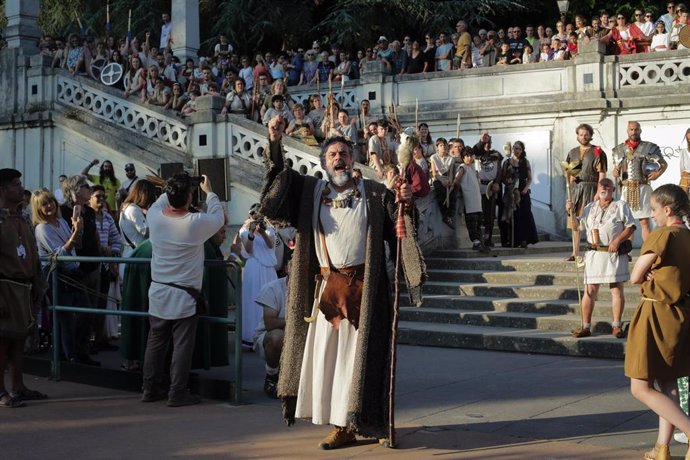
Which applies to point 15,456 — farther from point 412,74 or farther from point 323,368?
point 412,74

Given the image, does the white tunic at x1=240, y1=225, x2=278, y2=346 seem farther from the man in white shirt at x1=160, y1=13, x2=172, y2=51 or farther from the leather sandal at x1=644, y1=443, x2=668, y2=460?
the man in white shirt at x1=160, y1=13, x2=172, y2=51

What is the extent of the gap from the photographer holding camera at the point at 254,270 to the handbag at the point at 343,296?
4.37 meters

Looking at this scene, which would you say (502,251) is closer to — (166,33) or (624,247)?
(624,247)

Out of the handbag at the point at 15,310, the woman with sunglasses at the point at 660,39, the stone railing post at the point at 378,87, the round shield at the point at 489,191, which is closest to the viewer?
the handbag at the point at 15,310

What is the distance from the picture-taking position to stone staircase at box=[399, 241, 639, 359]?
11.2 m

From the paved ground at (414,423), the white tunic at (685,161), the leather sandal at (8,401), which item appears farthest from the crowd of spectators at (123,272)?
the white tunic at (685,161)

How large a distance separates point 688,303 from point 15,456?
15.0ft

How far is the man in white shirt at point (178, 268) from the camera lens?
27.6ft

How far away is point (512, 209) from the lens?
16.4 metres

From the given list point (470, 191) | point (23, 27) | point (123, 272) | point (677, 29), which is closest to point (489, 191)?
point (470, 191)

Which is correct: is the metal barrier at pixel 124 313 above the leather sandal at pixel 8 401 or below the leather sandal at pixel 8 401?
above

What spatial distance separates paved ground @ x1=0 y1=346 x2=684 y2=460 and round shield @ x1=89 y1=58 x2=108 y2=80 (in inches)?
531

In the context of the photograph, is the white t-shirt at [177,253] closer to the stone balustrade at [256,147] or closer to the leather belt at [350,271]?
the leather belt at [350,271]

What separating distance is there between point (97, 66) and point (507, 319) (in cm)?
1341
